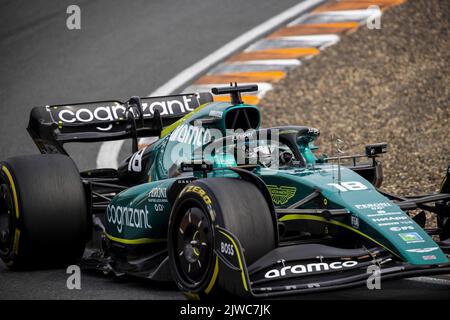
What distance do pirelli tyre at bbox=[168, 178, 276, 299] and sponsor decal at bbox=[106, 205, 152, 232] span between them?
855mm

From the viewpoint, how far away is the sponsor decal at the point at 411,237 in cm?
733

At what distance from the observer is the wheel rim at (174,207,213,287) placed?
291 inches

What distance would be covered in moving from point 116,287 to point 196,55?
10.2 metres

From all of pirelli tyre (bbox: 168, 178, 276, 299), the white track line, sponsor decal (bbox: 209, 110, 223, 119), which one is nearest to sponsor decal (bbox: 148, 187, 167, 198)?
pirelli tyre (bbox: 168, 178, 276, 299)

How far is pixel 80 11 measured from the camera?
21500mm

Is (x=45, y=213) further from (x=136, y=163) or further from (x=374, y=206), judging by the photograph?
(x=374, y=206)

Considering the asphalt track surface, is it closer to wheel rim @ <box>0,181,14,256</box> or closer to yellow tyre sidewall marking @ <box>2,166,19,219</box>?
wheel rim @ <box>0,181,14,256</box>

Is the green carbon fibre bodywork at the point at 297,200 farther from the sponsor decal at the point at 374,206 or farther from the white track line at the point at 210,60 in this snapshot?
the white track line at the point at 210,60

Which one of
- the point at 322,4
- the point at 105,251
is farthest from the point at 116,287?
the point at 322,4

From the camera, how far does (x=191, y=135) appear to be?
921 centimetres

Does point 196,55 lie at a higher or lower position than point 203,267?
higher

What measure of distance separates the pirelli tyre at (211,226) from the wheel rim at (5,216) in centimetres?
218
